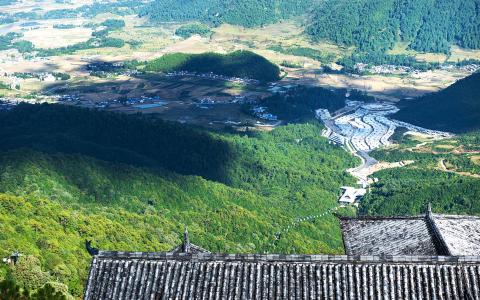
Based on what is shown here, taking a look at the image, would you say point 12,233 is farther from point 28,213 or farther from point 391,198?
point 391,198

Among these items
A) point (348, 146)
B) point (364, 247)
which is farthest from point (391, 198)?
point (364, 247)

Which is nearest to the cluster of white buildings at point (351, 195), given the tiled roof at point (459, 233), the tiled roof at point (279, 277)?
the tiled roof at point (459, 233)

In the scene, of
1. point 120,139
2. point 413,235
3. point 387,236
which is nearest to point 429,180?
point 120,139

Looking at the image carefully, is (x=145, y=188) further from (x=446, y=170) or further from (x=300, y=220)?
(x=446, y=170)

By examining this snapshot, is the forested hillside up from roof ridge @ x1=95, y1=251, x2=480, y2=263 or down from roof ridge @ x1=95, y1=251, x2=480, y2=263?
down

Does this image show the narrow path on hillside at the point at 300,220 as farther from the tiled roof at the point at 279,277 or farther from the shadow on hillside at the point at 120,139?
the tiled roof at the point at 279,277

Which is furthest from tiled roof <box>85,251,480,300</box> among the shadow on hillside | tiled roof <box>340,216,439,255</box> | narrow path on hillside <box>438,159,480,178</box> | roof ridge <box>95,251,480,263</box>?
narrow path on hillside <box>438,159,480,178</box>

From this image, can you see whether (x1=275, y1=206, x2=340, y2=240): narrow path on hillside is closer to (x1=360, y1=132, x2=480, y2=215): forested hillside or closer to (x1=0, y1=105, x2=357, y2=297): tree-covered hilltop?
(x1=0, y1=105, x2=357, y2=297): tree-covered hilltop
